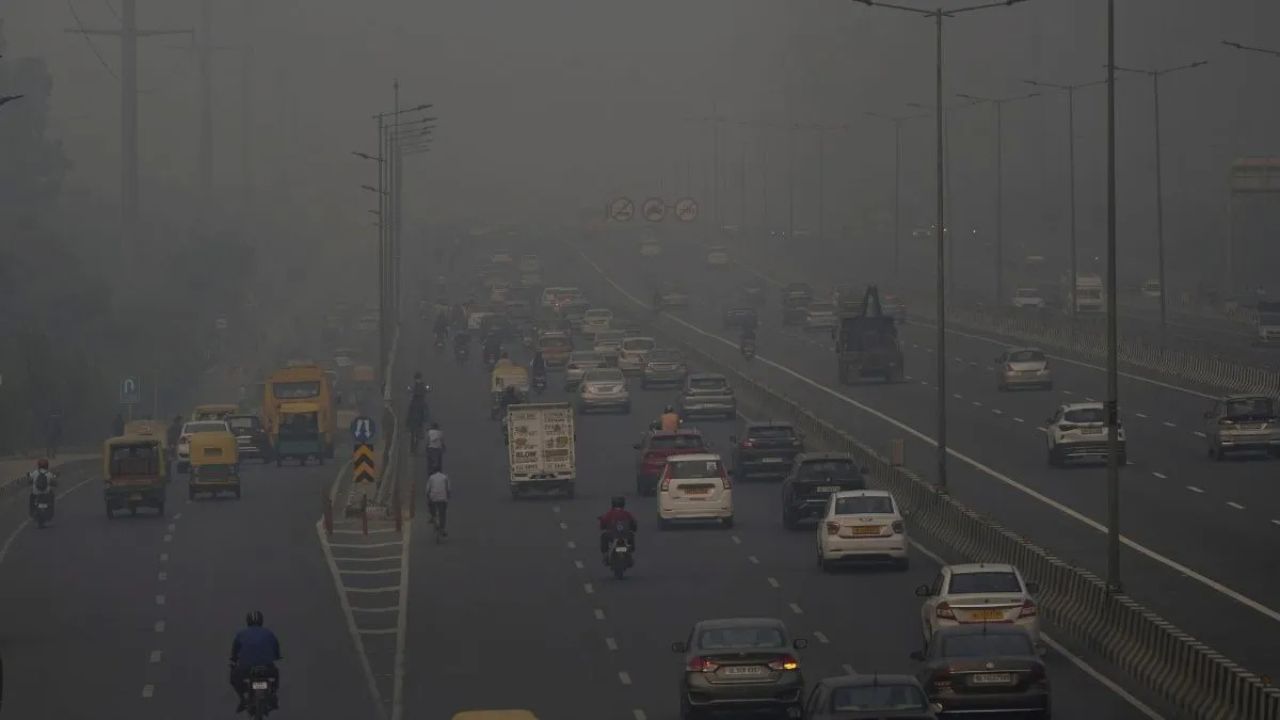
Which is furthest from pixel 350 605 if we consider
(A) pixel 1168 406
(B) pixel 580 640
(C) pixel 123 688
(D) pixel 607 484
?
(A) pixel 1168 406

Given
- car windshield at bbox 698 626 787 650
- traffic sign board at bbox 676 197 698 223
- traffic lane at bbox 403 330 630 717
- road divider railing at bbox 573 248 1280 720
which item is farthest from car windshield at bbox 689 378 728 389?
traffic sign board at bbox 676 197 698 223

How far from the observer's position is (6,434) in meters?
109

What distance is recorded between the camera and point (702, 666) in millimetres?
28750

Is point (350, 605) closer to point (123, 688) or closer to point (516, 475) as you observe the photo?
point (123, 688)

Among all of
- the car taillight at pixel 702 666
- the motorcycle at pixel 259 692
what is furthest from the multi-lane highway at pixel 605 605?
the motorcycle at pixel 259 692

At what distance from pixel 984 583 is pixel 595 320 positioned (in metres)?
78.6

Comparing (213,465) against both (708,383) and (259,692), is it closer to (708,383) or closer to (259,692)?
(708,383)

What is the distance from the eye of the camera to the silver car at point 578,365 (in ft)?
285

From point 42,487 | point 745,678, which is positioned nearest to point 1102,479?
point 42,487

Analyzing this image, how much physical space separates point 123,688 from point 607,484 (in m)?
29.3

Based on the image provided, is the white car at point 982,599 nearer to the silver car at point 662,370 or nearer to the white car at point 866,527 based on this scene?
the white car at point 866,527

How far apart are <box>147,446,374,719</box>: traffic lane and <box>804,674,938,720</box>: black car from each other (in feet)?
29.2

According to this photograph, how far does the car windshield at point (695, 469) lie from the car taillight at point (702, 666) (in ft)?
77.1

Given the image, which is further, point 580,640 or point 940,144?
point 940,144
